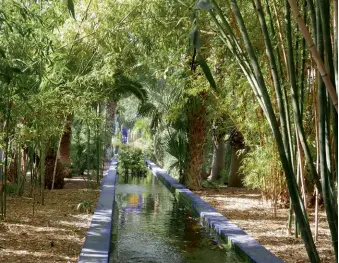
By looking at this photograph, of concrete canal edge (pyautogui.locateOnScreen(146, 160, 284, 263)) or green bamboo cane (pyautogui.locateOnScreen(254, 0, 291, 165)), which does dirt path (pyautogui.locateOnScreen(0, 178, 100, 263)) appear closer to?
concrete canal edge (pyautogui.locateOnScreen(146, 160, 284, 263))

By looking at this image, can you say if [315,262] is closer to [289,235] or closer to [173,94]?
[289,235]

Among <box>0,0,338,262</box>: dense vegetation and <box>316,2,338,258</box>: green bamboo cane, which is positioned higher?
<box>0,0,338,262</box>: dense vegetation

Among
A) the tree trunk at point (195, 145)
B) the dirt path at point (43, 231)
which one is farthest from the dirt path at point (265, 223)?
the dirt path at point (43, 231)

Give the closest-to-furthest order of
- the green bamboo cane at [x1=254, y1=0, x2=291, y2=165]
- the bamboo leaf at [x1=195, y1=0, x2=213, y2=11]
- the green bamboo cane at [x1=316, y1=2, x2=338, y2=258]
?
the bamboo leaf at [x1=195, y1=0, x2=213, y2=11], the green bamboo cane at [x1=316, y1=2, x2=338, y2=258], the green bamboo cane at [x1=254, y1=0, x2=291, y2=165]

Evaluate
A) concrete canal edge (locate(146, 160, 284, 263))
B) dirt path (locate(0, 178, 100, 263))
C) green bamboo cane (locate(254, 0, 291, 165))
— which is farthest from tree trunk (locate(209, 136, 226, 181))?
green bamboo cane (locate(254, 0, 291, 165))

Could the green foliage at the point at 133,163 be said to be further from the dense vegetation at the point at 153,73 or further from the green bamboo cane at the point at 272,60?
the green bamboo cane at the point at 272,60

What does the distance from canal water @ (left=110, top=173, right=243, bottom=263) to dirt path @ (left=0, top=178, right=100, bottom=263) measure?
0.46m

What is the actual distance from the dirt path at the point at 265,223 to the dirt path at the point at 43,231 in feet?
6.62

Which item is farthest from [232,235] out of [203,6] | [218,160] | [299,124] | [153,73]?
[218,160]

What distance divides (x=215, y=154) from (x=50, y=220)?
26.8 ft

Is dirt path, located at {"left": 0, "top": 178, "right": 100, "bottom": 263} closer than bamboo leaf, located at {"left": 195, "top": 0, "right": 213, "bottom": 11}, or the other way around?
bamboo leaf, located at {"left": 195, "top": 0, "right": 213, "bottom": 11}

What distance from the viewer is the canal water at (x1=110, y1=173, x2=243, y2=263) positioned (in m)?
4.86

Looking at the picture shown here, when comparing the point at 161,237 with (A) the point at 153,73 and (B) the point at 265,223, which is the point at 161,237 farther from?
(A) the point at 153,73

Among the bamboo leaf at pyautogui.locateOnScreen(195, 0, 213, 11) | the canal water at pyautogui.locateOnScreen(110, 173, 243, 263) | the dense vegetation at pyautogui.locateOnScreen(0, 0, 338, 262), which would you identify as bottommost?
the canal water at pyautogui.locateOnScreen(110, 173, 243, 263)
